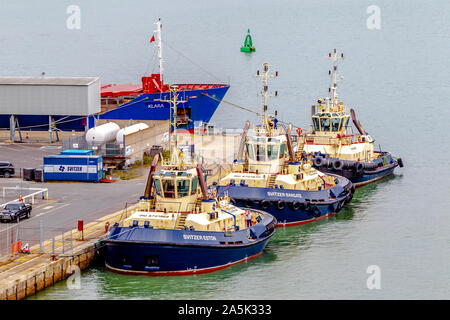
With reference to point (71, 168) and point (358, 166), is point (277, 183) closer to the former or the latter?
point (358, 166)

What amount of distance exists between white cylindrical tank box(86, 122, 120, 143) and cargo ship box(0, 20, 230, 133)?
681 cm

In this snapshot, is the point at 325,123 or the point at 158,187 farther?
the point at 325,123

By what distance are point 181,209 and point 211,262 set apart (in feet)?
9.88

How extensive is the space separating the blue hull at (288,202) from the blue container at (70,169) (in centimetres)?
1229

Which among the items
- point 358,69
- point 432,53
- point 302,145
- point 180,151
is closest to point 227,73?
point 358,69

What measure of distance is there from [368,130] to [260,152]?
4480 cm

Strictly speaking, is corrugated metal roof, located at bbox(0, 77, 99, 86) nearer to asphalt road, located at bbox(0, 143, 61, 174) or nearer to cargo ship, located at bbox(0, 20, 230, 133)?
cargo ship, located at bbox(0, 20, 230, 133)

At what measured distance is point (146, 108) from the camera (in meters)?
88.4

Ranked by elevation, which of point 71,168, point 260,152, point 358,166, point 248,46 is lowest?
point 358,166

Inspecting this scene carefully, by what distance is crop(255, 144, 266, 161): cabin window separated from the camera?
5472 centimetres

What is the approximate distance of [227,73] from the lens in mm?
150875

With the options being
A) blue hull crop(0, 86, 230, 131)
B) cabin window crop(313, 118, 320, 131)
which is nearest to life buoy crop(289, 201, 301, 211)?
cabin window crop(313, 118, 320, 131)

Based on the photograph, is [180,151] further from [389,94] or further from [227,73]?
[227,73]

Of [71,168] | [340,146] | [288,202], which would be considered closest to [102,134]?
[71,168]
